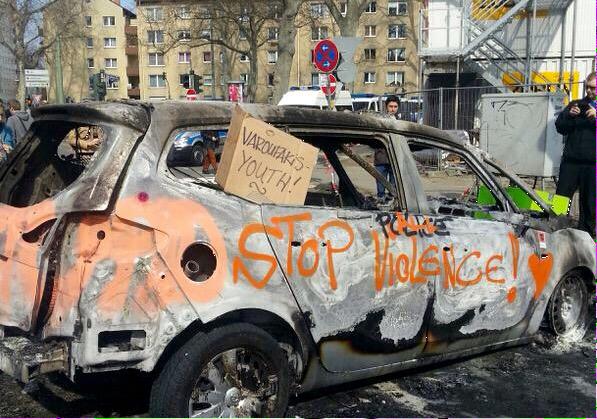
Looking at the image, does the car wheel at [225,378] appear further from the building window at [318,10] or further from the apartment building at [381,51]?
the apartment building at [381,51]

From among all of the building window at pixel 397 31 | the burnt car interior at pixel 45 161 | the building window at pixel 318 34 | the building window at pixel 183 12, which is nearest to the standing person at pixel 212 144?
the burnt car interior at pixel 45 161

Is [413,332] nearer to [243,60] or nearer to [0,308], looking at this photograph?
[0,308]

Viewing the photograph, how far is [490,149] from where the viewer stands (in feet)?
43.6

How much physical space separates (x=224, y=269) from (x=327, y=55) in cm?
791

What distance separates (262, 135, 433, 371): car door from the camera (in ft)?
10.5

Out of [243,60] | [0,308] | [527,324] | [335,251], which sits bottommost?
[527,324]

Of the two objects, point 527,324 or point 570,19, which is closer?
point 527,324

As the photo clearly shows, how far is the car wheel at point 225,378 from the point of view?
2838 mm

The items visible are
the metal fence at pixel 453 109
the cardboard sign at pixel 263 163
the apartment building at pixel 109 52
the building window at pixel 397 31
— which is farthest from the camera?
the apartment building at pixel 109 52

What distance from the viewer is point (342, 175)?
15.2 ft

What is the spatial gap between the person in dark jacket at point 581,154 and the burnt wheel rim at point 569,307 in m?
2.22

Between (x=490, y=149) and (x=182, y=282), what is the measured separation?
1153 cm

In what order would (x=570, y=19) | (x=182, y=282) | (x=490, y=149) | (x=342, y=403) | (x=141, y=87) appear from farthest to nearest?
(x=141, y=87), (x=570, y=19), (x=490, y=149), (x=342, y=403), (x=182, y=282)

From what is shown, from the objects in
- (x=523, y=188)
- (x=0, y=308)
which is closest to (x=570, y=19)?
(x=523, y=188)
